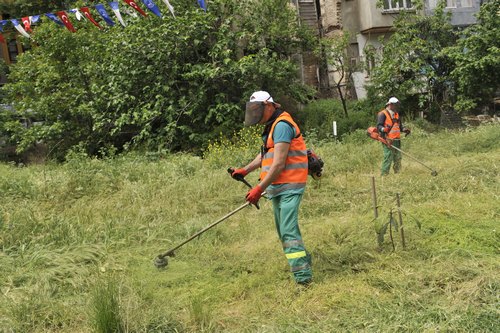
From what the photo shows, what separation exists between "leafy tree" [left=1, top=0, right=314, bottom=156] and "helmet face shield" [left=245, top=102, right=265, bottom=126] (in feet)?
29.6

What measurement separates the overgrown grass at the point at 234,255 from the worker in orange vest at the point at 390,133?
0.33 m

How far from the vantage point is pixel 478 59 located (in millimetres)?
14523

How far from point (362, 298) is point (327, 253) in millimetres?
1092

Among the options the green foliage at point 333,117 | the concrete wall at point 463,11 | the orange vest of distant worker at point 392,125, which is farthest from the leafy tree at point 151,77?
the concrete wall at point 463,11

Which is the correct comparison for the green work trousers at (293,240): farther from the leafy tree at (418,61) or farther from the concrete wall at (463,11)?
the concrete wall at (463,11)

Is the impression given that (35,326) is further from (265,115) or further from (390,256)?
(390,256)

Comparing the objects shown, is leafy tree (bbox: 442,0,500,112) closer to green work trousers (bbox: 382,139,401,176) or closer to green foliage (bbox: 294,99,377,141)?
green foliage (bbox: 294,99,377,141)

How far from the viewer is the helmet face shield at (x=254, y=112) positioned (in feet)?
13.9

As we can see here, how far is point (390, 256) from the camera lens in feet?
14.4

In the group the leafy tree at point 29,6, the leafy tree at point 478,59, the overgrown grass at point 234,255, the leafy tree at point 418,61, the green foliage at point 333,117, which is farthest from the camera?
the leafy tree at point 29,6

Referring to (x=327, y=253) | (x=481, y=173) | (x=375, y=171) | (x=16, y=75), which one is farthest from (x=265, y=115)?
(x=16, y=75)

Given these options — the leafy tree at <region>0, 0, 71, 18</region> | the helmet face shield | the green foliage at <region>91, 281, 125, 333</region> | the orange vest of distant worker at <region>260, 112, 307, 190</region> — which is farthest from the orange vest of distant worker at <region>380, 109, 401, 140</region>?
the leafy tree at <region>0, 0, 71, 18</region>

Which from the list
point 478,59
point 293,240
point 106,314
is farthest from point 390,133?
point 478,59

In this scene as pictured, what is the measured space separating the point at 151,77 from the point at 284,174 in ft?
34.1
